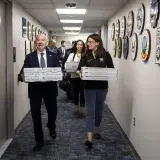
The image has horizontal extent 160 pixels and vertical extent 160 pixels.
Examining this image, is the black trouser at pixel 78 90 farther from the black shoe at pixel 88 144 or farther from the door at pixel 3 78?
the door at pixel 3 78

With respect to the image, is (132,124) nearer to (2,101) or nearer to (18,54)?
(2,101)

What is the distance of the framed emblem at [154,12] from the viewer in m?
2.69

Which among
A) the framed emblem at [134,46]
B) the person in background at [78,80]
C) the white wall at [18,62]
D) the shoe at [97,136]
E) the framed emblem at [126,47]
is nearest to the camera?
the framed emblem at [134,46]

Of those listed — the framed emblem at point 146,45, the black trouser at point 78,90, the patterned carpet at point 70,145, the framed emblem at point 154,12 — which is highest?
the framed emblem at point 154,12

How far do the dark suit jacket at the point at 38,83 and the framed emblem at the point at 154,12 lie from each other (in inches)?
52.9

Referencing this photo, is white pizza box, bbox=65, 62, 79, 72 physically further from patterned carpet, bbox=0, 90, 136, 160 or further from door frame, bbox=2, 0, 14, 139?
door frame, bbox=2, 0, 14, 139

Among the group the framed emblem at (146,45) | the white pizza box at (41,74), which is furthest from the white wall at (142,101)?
the white pizza box at (41,74)

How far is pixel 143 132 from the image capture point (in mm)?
3162

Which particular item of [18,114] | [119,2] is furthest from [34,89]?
[119,2]

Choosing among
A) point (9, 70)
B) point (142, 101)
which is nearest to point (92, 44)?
point (142, 101)

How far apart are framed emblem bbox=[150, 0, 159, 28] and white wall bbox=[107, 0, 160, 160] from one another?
0.28ft

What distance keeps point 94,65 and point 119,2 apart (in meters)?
1.52

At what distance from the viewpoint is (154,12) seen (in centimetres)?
279

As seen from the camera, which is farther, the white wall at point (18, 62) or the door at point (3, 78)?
the white wall at point (18, 62)
